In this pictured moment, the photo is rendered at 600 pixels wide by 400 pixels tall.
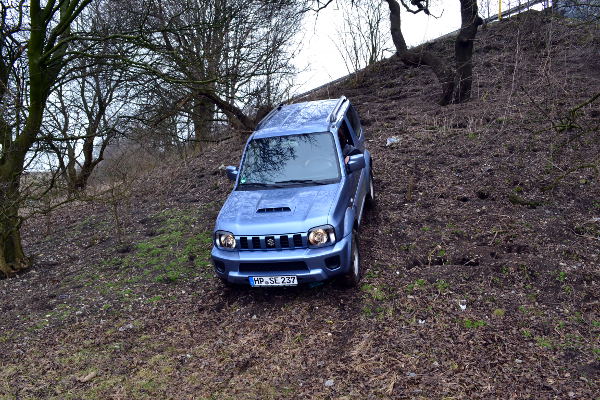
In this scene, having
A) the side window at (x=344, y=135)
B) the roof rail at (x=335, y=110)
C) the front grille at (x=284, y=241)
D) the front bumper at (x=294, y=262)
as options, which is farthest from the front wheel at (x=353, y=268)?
the roof rail at (x=335, y=110)

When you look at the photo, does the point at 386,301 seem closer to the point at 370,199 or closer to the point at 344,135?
the point at 344,135

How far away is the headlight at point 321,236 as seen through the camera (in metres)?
5.36

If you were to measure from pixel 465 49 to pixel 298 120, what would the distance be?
6.88 metres

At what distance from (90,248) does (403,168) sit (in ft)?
20.3

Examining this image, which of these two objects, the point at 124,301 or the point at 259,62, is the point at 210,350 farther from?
the point at 259,62

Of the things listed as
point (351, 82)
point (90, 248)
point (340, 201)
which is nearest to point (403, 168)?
point (340, 201)

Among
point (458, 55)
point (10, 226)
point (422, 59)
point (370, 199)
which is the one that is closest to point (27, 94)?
point (10, 226)

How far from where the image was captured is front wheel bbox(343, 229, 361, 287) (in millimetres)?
5609

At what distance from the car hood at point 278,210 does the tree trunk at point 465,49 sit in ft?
24.6

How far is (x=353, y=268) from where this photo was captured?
565cm

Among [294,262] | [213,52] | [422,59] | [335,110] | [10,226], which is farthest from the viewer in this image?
[422,59]

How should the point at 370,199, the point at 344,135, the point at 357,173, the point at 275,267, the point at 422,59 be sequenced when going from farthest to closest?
Answer: 1. the point at 422,59
2. the point at 370,199
3. the point at 344,135
4. the point at 357,173
5. the point at 275,267

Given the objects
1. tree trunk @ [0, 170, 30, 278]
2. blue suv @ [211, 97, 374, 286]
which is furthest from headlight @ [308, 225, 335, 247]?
tree trunk @ [0, 170, 30, 278]

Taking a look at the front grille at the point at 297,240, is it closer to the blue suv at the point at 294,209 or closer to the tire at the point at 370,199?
the blue suv at the point at 294,209
